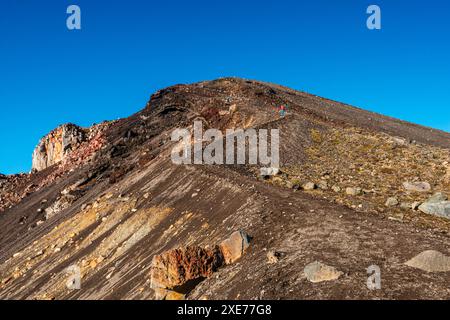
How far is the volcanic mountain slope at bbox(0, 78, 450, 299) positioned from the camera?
A: 14805 millimetres

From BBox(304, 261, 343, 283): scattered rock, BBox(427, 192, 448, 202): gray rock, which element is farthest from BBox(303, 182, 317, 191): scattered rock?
BBox(304, 261, 343, 283): scattered rock

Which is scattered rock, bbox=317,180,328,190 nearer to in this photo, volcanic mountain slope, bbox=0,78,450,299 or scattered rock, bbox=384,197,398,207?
volcanic mountain slope, bbox=0,78,450,299

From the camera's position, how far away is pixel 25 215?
52406 millimetres

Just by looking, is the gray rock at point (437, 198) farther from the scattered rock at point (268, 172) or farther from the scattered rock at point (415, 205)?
the scattered rock at point (268, 172)

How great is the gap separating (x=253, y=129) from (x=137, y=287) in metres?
17.2

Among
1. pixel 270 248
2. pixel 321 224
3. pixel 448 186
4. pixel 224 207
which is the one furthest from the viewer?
pixel 448 186

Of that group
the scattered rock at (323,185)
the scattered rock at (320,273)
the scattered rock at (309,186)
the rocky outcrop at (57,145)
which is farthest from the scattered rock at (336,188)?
the rocky outcrop at (57,145)

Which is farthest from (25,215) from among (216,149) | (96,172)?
(216,149)

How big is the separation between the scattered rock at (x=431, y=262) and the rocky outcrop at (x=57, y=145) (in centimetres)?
6228

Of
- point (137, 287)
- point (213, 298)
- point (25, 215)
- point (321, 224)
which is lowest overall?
point (25, 215)

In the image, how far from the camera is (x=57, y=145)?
75.0m

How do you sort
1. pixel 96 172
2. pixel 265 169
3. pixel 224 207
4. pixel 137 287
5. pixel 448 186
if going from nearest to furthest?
pixel 137 287 < pixel 224 207 < pixel 448 186 < pixel 265 169 < pixel 96 172

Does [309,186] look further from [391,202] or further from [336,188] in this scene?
[391,202]
